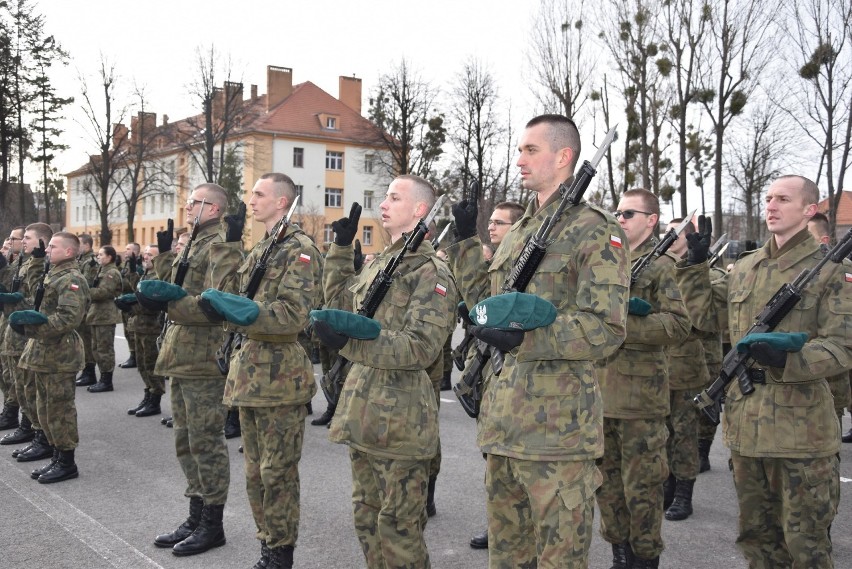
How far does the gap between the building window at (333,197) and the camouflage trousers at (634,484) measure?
179ft

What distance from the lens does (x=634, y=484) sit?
14.4 feet

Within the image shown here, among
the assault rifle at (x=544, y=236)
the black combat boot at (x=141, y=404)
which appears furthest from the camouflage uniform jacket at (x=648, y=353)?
the black combat boot at (x=141, y=404)

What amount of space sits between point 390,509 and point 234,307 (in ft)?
4.42

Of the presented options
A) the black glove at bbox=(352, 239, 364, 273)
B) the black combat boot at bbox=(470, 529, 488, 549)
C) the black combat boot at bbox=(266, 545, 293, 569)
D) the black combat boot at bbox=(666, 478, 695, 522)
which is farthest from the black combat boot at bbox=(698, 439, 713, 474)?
the black combat boot at bbox=(266, 545, 293, 569)

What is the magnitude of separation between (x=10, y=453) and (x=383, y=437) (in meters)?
5.40

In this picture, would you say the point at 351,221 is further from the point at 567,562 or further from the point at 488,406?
the point at 567,562

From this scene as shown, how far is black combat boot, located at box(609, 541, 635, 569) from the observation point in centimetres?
448

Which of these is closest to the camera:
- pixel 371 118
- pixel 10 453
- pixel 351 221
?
pixel 351 221

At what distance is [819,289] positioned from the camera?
12.4 feet

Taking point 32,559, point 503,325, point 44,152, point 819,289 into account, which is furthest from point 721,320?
point 44,152

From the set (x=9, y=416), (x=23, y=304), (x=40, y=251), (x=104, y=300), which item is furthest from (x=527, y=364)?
(x=104, y=300)

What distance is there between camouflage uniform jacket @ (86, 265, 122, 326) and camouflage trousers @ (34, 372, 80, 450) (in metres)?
4.89

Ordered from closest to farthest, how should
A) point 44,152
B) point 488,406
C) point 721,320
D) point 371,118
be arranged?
1. point 488,406
2. point 721,320
3. point 44,152
4. point 371,118

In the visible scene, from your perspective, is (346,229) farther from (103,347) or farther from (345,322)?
(103,347)
